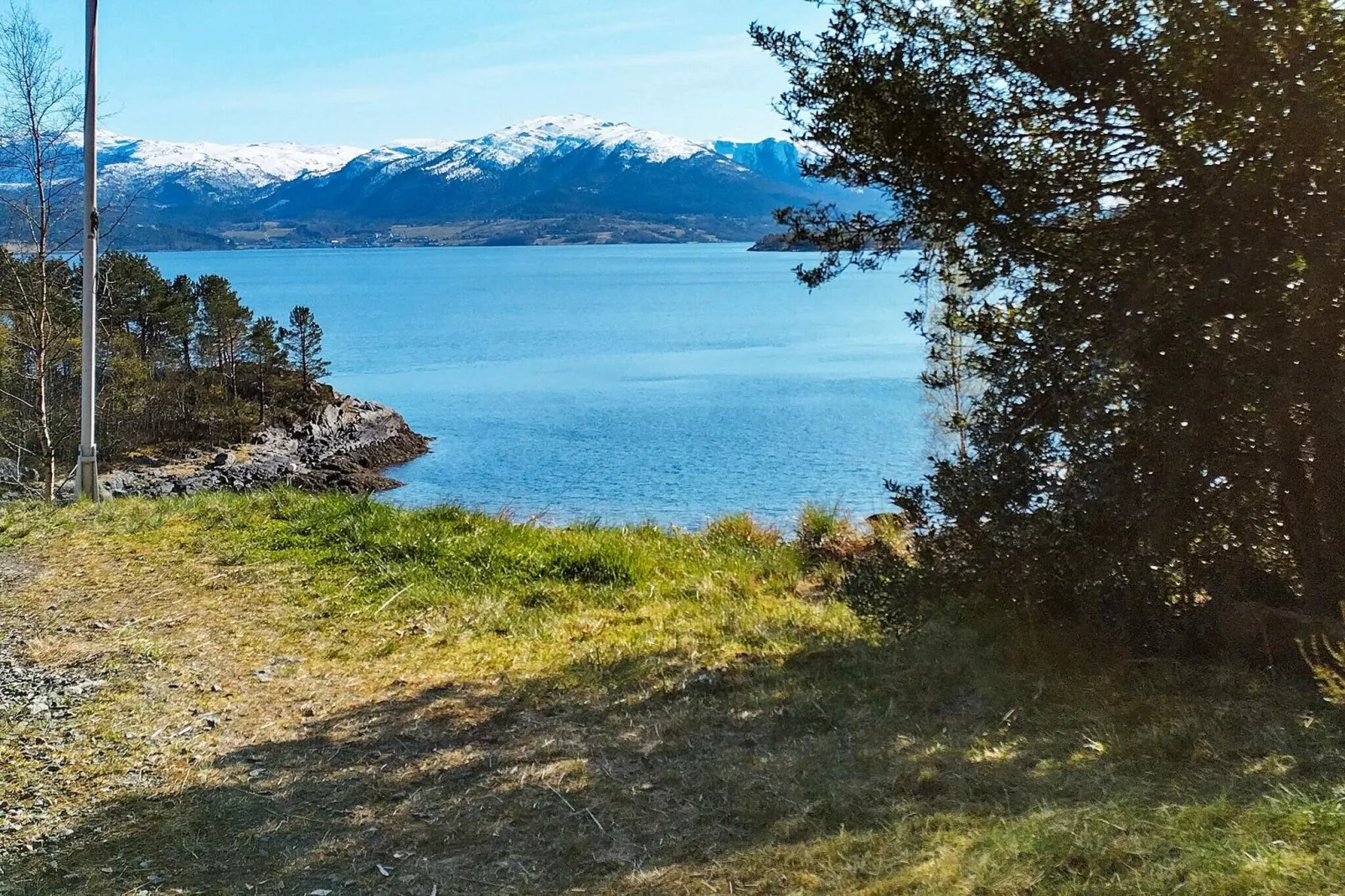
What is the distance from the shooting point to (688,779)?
4484mm

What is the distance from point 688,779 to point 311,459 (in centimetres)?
4527

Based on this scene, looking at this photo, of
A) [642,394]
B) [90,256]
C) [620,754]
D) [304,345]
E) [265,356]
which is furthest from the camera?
[642,394]

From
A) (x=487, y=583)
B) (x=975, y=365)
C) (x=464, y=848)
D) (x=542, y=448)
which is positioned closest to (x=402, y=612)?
(x=487, y=583)

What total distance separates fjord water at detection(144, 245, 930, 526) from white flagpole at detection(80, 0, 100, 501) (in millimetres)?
4407

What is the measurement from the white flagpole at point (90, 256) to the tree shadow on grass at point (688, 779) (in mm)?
7451

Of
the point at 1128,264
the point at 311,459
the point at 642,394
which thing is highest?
the point at 1128,264

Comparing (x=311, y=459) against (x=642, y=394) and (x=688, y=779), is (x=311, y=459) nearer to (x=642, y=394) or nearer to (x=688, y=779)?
Answer: (x=642, y=394)

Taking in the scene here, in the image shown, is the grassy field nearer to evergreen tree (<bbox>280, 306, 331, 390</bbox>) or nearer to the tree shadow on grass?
the tree shadow on grass

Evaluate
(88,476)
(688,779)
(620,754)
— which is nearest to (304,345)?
(88,476)

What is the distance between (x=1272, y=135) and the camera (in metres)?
4.32

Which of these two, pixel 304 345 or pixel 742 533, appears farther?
pixel 304 345

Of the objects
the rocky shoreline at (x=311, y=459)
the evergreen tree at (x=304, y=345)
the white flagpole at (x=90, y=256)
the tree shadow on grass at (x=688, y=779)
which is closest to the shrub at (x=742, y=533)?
the tree shadow on grass at (x=688, y=779)

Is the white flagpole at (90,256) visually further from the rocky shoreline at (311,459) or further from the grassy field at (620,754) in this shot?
the rocky shoreline at (311,459)

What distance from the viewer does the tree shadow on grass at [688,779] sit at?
3.73 m
